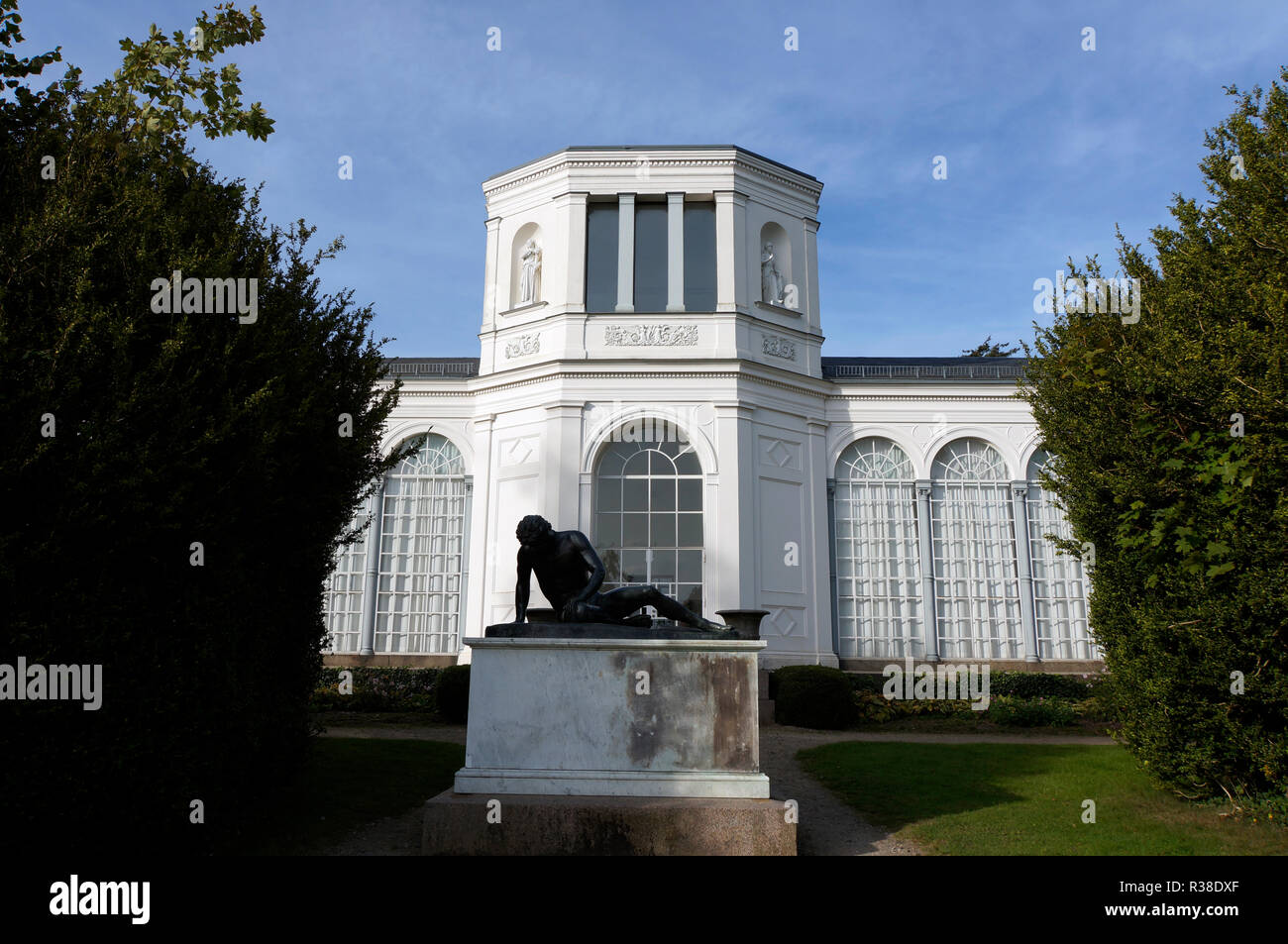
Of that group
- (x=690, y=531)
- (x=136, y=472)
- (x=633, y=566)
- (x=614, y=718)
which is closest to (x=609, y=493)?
(x=633, y=566)

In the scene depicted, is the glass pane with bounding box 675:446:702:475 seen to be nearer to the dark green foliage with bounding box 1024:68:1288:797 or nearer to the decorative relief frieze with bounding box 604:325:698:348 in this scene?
the decorative relief frieze with bounding box 604:325:698:348

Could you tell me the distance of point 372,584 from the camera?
70.1 ft

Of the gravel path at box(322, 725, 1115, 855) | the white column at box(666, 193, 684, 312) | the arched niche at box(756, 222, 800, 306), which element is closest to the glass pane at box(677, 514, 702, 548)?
the gravel path at box(322, 725, 1115, 855)

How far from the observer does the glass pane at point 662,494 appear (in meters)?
19.8

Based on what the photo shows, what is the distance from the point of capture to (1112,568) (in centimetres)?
1001

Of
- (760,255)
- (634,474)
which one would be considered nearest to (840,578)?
(634,474)

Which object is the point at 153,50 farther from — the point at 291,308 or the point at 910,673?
the point at 910,673

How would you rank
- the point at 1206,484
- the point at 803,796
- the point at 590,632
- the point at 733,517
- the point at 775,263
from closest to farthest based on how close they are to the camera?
the point at 590,632 → the point at 1206,484 → the point at 803,796 → the point at 733,517 → the point at 775,263

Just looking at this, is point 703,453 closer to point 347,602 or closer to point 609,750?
point 347,602

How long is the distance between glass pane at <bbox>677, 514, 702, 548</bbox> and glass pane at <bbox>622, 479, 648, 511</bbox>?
0.92 metres

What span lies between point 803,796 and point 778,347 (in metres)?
12.8

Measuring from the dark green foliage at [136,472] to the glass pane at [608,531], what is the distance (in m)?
11.4

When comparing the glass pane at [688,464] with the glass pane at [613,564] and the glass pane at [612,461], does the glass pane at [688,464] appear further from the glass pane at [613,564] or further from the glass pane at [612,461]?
the glass pane at [613,564]

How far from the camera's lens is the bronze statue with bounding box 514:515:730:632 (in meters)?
8.19
